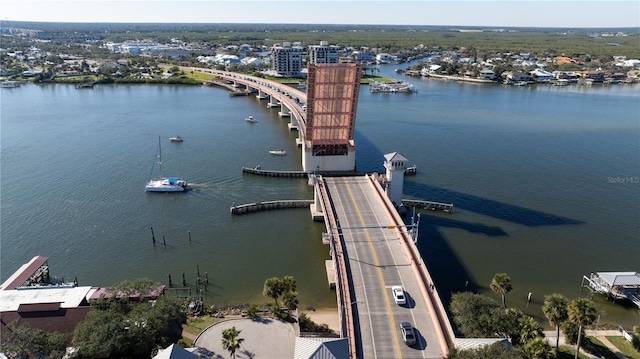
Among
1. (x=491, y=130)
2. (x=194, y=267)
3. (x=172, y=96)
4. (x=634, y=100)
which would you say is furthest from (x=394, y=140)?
(x=634, y=100)

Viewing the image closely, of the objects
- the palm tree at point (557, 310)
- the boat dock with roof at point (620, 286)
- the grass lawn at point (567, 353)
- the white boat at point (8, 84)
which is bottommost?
the grass lawn at point (567, 353)

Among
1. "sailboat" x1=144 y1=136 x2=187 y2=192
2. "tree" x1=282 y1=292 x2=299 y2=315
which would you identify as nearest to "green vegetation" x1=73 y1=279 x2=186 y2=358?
"tree" x1=282 y1=292 x2=299 y2=315

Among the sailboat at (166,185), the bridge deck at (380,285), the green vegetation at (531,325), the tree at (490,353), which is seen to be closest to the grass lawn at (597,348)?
the green vegetation at (531,325)

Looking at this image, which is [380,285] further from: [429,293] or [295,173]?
[295,173]

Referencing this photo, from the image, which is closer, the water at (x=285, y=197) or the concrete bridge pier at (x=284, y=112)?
the water at (x=285, y=197)

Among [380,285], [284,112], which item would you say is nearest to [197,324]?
[380,285]

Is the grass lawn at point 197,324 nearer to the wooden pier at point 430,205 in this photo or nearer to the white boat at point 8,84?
the wooden pier at point 430,205

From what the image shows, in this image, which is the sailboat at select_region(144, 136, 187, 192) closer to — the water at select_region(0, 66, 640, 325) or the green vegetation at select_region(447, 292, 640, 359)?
the water at select_region(0, 66, 640, 325)
